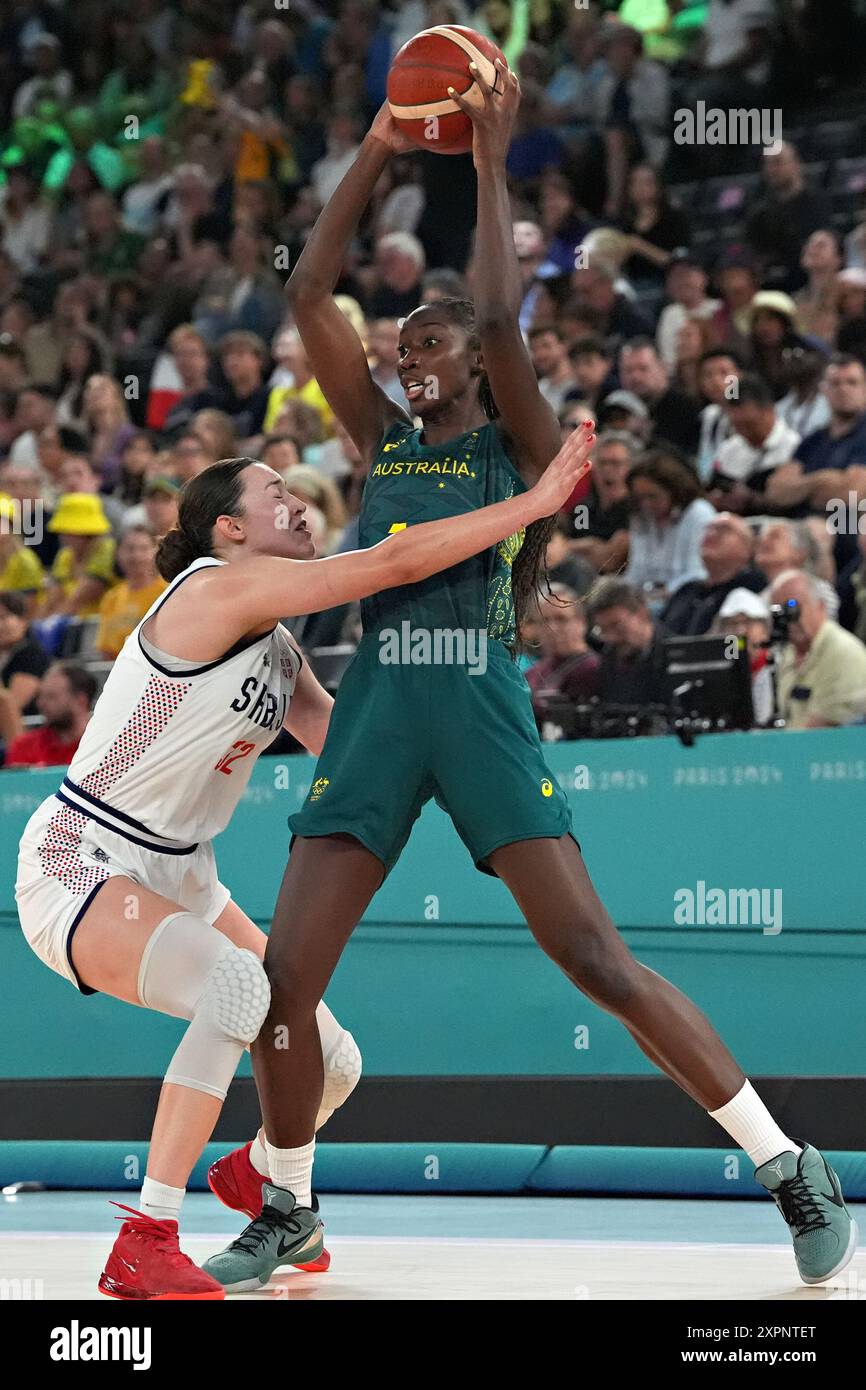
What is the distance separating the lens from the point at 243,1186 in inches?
154

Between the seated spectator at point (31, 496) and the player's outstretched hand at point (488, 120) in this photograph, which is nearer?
the player's outstretched hand at point (488, 120)

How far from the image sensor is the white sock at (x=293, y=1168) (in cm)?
378

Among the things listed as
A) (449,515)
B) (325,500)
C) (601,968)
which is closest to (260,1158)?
(601,968)

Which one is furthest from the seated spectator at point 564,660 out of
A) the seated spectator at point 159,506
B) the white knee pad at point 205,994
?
the white knee pad at point 205,994

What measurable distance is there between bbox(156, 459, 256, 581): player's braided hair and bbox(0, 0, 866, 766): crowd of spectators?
1.95 metres

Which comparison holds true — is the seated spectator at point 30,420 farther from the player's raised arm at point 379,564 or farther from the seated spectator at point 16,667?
the player's raised arm at point 379,564

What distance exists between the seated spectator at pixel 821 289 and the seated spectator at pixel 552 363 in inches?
39.2

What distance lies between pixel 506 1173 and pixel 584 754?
1187mm

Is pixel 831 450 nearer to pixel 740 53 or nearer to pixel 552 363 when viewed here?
pixel 552 363

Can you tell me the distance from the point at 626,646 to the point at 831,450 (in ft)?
4.94

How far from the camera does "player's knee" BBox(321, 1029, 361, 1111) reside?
3.91 metres

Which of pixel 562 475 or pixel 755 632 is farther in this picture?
pixel 755 632

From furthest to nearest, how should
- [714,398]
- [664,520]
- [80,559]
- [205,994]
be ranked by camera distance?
1. [80,559]
2. [714,398]
3. [664,520]
4. [205,994]

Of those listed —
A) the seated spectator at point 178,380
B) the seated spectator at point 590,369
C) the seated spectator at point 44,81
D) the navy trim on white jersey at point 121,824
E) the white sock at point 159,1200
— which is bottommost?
the white sock at point 159,1200
